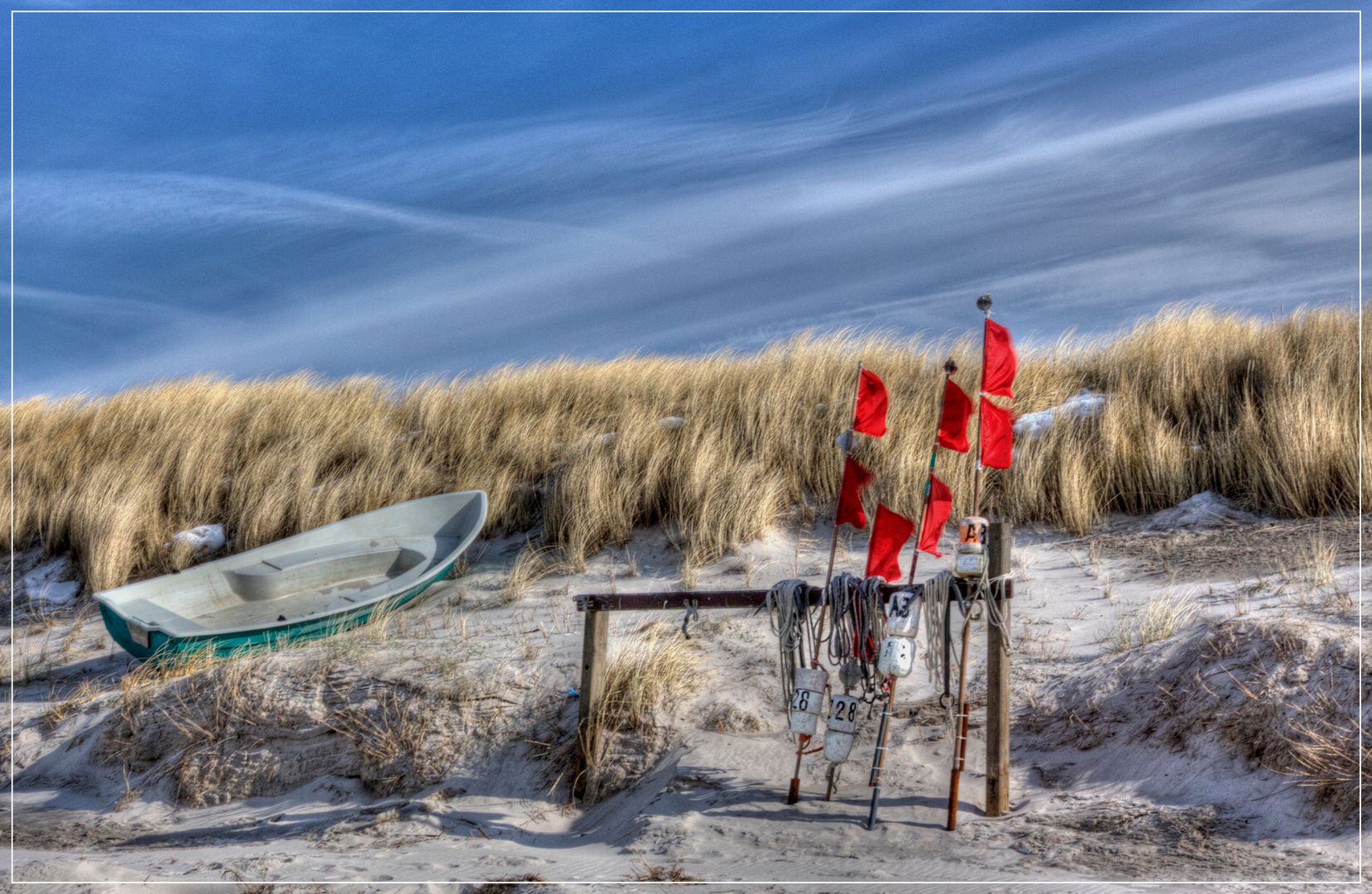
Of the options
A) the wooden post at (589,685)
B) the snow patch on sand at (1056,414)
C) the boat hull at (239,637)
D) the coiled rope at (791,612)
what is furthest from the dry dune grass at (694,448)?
the coiled rope at (791,612)

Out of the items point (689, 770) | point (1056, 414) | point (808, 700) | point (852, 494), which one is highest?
point (1056, 414)

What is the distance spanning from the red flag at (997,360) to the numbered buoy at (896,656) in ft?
3.92

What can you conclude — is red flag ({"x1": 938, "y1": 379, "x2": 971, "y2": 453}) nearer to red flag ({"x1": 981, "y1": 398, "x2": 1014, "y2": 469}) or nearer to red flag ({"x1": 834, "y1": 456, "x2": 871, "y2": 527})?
red flag ({"x1": 981, "y1": 398, "x2": 1014, "y2": 469})

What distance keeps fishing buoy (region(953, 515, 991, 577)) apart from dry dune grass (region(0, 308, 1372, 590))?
166 inches

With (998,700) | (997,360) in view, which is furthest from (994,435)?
(998,700)

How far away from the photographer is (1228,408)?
909 cm

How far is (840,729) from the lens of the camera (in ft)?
13.8

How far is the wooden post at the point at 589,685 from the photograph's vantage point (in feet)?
16.8

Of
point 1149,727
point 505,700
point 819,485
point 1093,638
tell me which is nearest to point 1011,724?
point 1149,727

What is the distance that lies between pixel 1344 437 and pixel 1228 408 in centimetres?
143

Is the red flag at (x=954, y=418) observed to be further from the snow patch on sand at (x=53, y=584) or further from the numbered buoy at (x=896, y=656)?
the snow patch on sand at (x=53, y=584)

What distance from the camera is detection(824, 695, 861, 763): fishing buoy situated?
4.16 metres

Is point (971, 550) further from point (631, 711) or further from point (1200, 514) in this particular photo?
point (1200, 514)

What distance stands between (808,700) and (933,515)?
41.3 inches
